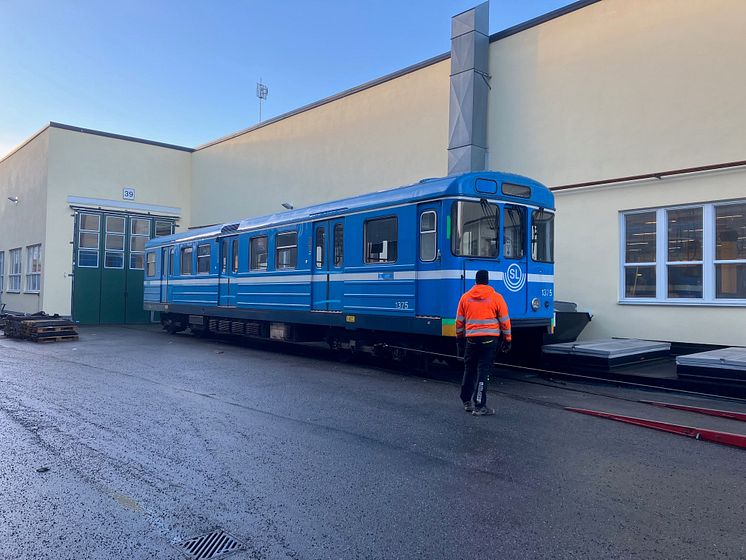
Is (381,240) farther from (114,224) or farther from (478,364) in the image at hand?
(114,224)

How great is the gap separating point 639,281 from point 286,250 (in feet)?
25.8

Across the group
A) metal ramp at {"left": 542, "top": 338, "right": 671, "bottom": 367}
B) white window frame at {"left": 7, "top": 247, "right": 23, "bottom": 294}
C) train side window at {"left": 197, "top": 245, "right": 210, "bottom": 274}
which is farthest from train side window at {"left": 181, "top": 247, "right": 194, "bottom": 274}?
white window frame at {"left": 7, "top": 247, "right": 23, "bottom": 294}

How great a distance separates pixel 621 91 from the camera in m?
12.8

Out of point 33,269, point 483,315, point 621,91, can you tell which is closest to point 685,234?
point 621,91

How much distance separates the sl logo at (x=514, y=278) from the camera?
9.88 meters

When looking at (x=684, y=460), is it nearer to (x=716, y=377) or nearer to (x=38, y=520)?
(x=716, y=377)

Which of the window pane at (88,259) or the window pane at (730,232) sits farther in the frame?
the window pane at (88,259)

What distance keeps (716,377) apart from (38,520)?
886cm

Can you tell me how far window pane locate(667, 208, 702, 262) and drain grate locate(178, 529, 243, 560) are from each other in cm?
1110

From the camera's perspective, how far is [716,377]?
874 cm

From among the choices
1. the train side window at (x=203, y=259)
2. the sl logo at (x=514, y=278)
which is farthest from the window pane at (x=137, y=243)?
the sl logo at (x=514, y=278)

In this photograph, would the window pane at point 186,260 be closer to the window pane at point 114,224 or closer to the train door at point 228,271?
the train door at point 228,271

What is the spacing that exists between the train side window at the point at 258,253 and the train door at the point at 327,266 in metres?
2.34

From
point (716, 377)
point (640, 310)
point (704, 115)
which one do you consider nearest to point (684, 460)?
→ point (716, 377)
